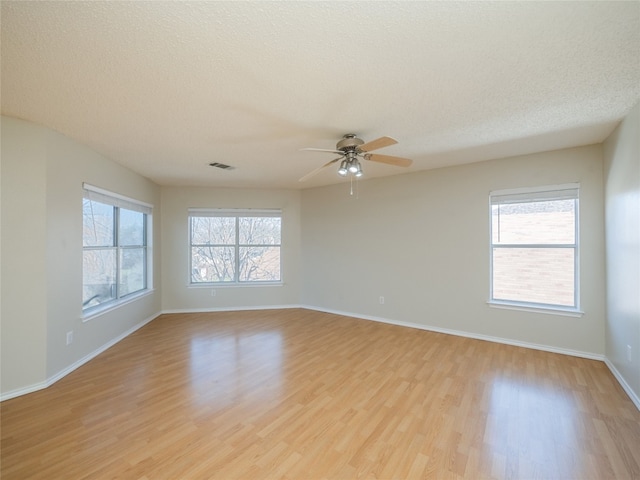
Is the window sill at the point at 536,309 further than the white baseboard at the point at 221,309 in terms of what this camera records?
No

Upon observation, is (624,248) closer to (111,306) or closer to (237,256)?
(237,256)

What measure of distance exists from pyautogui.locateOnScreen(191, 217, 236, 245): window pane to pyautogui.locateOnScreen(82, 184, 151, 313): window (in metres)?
0.84

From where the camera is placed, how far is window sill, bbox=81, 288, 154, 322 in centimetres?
316

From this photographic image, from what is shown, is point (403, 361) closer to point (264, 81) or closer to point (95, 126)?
point (264, 81)

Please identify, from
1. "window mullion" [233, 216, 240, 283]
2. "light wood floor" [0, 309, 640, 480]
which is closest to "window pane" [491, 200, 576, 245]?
"light wood floor" [0, 309, 640, 480]

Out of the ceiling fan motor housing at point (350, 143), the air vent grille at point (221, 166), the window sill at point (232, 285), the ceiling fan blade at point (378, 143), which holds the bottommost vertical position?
the window sill at point (232, 285)

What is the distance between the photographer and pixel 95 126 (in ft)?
8.48

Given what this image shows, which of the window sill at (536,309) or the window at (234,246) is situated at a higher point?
the window at (234,246)

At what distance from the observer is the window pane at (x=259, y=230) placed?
18.2 feet

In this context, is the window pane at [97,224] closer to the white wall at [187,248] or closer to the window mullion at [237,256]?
the white wall at [187,248]

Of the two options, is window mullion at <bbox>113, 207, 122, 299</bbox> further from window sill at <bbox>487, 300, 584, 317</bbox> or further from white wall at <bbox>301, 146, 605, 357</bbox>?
window sill at <bbox>487, 300, 584, 317</bbox>

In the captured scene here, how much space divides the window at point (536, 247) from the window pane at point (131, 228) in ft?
17.6

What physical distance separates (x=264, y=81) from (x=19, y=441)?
9.87ft

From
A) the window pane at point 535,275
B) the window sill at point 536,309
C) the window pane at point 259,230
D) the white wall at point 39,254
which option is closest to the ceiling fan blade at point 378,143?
the window pane at point 535,275
